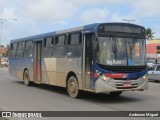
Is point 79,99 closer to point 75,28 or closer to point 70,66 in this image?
point 70,66

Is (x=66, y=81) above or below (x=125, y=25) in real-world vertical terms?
below

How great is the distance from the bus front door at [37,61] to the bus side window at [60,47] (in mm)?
2354

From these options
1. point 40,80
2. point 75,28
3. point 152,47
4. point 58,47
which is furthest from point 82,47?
point 152,47

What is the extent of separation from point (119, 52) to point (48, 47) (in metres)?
5.40

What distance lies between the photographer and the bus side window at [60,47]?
52.7 feet

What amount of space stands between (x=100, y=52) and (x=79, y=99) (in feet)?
7.59

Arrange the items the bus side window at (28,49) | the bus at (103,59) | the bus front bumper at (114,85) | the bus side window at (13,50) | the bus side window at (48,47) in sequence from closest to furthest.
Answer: the bus front bumper at (114,85) < the bus at (103,59) < the bus side window at (48,47) < the bus side window at (28,49) < the bus side window at (13,50)

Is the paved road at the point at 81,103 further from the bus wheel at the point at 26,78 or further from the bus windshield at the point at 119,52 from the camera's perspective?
the bus wheel at the point at 26,78

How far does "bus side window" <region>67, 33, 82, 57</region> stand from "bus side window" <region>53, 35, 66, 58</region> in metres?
0.56

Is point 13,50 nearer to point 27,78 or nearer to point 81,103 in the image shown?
point 27,78

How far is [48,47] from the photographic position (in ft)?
58.7

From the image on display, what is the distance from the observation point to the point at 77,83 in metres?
14.5

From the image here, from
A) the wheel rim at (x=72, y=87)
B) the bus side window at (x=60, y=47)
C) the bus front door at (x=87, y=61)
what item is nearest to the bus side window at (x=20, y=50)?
the bus side window at (x=60, y=47)

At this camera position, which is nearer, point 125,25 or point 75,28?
point 125,25
